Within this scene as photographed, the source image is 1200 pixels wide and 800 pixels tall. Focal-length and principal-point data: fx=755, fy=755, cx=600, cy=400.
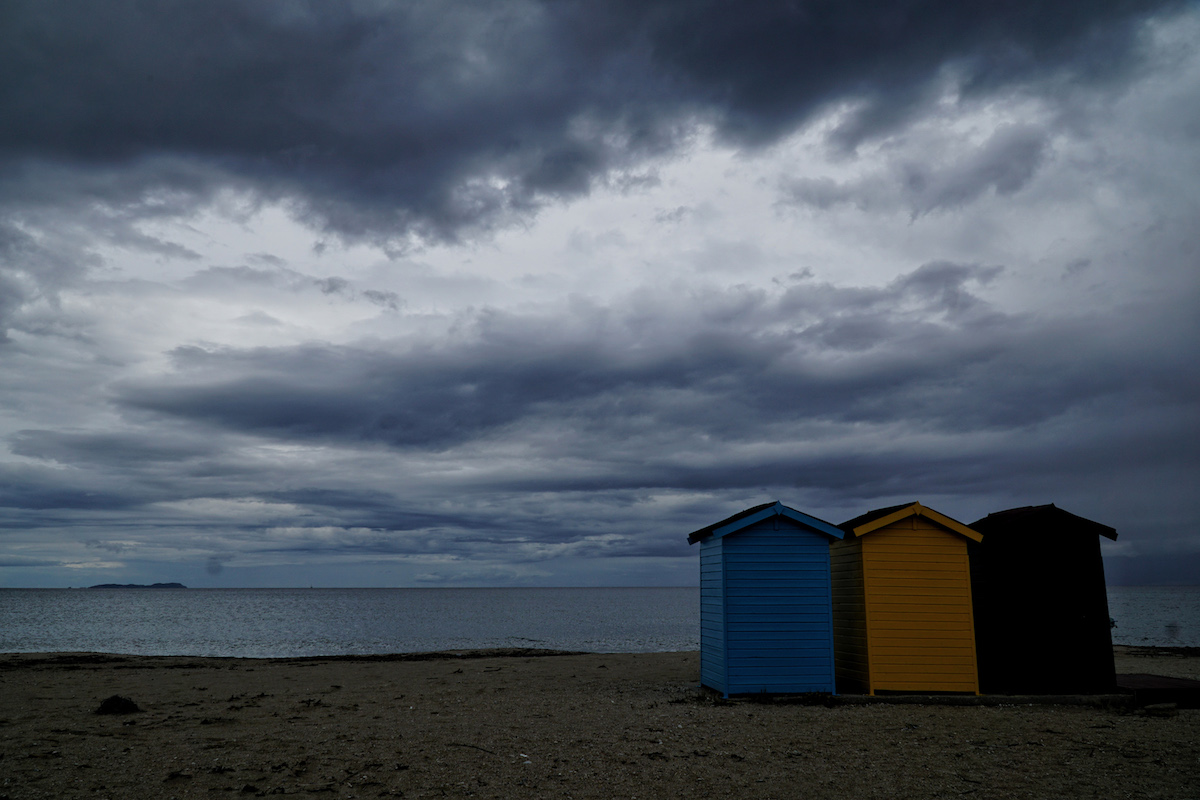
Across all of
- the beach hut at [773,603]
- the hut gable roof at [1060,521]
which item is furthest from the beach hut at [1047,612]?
the beach hut at [773,603]

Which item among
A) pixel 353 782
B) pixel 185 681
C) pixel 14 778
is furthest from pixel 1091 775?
pixel 185 681

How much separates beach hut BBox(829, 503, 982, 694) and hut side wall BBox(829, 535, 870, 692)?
0.07ft

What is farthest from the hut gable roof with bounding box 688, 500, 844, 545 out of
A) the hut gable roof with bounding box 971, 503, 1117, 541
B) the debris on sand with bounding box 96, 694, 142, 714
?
the debris on sand with bounding box 96, 694, 142, 714

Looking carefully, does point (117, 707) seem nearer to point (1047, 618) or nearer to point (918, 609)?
point (918, 609)

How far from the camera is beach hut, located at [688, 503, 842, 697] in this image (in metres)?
15.0

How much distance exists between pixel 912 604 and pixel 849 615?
4.50ft

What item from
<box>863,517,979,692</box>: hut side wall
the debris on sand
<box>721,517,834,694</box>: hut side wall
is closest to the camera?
the debris on sand

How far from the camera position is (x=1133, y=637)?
166ft

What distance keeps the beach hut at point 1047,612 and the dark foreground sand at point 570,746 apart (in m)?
0.97

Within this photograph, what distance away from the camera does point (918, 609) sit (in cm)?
1532

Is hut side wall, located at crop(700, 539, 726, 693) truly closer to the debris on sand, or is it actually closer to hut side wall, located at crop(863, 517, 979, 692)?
hut side wall, located at crop(863, 517, 979, 692)

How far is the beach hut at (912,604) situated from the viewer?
49.6 feet

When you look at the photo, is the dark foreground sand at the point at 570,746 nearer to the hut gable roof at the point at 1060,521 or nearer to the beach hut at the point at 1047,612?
the beach hut at the point at 1047,612

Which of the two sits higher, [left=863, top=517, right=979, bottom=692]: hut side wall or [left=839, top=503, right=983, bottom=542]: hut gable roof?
[left=839, top=503, right=983, bottom=542]: hut gable roof
